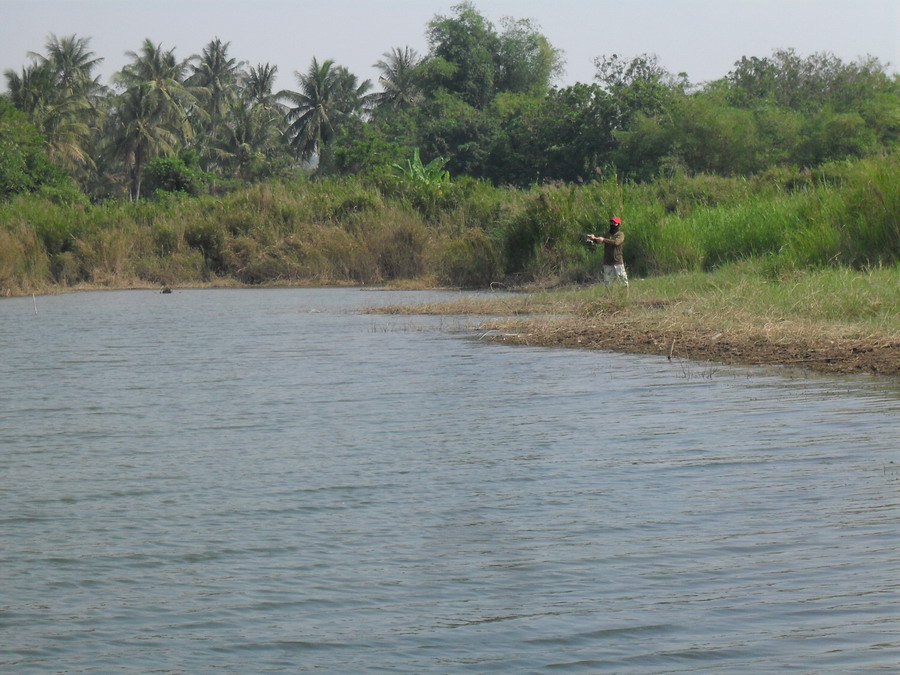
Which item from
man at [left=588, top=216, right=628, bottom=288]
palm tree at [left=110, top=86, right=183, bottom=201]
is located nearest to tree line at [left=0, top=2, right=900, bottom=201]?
palm tree at [left=110, top=86, right=183, bottom=201]

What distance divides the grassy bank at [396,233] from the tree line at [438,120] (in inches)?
230

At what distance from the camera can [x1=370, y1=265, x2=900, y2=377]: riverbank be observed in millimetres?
11781

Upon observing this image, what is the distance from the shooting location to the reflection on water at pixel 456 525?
4.28m

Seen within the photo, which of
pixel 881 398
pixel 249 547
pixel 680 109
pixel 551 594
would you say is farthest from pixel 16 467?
pixel 680 109

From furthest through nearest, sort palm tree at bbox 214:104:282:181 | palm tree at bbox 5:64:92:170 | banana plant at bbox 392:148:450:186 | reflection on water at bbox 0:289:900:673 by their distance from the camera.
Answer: palm tree at bbox 214:104:282:181, palm tree at bbox 5:64:92:170, banana plant at bbox 392:148:450:186, reflection on water at bbox 0:289:900:673

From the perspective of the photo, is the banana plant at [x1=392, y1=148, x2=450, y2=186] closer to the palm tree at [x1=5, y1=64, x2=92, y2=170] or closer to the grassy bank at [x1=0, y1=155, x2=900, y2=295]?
the grassy bank at [x1=0, y1=155, x2=900, y2=295]

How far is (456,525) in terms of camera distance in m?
5.95

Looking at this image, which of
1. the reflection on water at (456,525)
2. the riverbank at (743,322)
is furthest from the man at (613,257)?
the reflection on water at (456,525)

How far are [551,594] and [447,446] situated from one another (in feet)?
11.2

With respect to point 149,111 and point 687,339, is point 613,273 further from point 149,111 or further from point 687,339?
point 149,111

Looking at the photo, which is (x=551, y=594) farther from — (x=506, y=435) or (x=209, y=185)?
(x=209, y=185)

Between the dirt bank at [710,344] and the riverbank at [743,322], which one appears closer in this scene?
the dirt bank at [710,344]

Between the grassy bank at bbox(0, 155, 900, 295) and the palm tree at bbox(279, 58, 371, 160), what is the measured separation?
98.0 ft

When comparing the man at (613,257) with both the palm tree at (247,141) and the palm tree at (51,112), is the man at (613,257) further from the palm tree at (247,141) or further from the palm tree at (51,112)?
the palm tree at (247,141)
